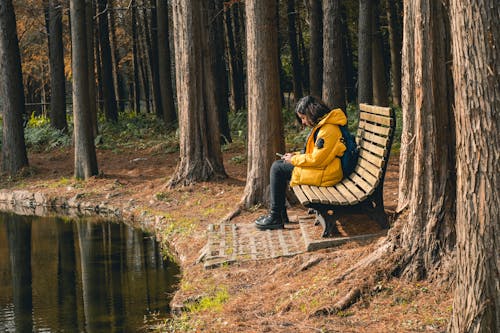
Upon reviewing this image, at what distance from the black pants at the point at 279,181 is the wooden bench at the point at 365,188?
1.70ft

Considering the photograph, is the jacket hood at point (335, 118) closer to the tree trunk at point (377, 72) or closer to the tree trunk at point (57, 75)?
the tree trunk at point (377, 72)

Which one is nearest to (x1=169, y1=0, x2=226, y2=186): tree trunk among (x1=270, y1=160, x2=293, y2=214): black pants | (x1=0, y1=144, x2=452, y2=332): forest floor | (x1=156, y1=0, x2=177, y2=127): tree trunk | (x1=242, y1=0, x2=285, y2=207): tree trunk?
(x1=0, y1=144, x2=452, y2=332): forest floor

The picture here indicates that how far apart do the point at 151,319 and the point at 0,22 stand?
12.6m

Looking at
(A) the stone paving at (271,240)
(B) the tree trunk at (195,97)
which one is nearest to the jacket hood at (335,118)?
(A) the stone paving at (271,240)

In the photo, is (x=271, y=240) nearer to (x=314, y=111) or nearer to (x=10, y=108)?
(x=314, y=111)

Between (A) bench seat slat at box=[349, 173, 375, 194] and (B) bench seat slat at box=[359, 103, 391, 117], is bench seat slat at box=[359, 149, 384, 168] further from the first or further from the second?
(B) bench seat slat at box=[359, 103, 391, 117]

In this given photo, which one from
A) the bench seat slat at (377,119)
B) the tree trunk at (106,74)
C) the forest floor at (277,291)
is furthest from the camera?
the tree trunk at (106,74)

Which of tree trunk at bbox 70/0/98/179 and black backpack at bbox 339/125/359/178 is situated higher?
tree trunk at bbox 70/0/98/179

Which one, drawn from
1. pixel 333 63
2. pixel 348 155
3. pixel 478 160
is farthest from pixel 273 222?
pixel 333 63

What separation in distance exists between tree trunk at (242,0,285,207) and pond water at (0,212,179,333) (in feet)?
5.66

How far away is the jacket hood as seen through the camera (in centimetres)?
852

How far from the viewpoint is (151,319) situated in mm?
7598

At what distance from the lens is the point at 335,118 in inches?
336

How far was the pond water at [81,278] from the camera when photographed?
7727 millimetres
